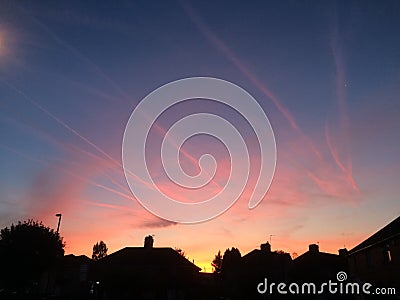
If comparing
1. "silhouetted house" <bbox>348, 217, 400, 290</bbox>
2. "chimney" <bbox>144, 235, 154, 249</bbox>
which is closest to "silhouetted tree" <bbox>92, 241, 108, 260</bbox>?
"chimney" <bbox>144, 235, 154, 249</bbox>

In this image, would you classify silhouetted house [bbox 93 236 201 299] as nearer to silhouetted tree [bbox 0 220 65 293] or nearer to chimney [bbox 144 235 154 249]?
chimney [bbox 144 235 154 249]

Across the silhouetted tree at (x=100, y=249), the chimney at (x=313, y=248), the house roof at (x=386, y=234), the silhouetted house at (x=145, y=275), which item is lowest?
the silhouetted house at (x=145, y=275)

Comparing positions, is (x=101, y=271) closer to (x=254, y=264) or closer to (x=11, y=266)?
(x=11, y=266)

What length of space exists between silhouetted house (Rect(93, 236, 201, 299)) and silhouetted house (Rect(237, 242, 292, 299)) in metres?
6.84

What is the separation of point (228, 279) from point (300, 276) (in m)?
12.2

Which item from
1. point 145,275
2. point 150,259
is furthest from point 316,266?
point 145,275

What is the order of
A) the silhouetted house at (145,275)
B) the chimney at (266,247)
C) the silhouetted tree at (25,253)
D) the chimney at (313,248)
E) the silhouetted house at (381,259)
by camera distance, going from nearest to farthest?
the silhouetted house at (381,259), the silhouetted tree at (25,253), the silhouetted house at (145,275), the chimney at (313,248), the chimney at (266,247)

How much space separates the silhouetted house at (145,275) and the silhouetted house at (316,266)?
1419 cm

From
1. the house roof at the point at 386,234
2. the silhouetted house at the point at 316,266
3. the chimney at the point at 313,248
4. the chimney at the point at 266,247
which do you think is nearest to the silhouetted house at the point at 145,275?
the chimney at the point at 266,247

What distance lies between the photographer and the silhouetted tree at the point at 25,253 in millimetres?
38781

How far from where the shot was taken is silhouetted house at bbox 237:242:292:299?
45656mm

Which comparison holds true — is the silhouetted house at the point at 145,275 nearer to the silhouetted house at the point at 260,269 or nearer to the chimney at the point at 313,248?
the silhouetted house at the point at 260,269

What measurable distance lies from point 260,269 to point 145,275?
17.2 meters

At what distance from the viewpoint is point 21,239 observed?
40625 mm
